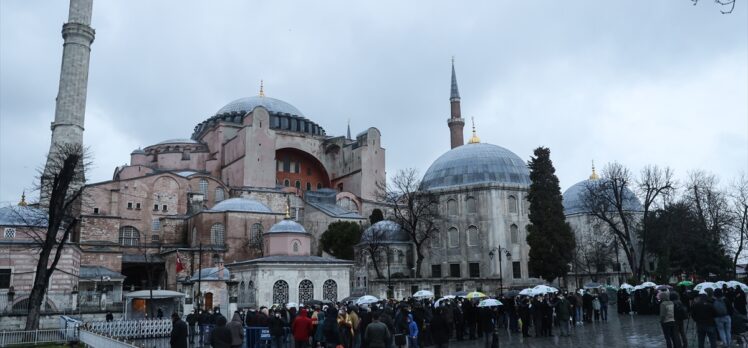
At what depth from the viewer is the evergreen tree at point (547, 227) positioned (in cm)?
3106

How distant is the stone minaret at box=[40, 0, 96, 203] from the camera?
3784cm

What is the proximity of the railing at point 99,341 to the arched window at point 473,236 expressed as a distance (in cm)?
2541

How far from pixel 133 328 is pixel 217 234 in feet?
64.0

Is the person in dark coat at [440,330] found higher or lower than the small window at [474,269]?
lower

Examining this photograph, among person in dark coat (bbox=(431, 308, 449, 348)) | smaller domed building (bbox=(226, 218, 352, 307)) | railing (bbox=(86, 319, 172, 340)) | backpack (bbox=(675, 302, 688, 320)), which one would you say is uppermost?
smaller domed building (bbox=(226, 218, 352, 307))

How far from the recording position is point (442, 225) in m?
38.6

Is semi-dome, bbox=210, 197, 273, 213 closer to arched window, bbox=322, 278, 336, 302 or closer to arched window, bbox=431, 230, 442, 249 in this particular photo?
arched window, bbox=431, 230, 442, 249

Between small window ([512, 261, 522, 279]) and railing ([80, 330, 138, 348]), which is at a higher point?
small window ([512, 261, 522, 279])

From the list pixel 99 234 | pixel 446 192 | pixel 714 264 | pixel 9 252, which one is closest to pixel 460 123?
pixel 446 192

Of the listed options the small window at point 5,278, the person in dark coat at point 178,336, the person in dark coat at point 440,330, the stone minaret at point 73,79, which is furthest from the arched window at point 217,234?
the person in dark coat at point 178,336

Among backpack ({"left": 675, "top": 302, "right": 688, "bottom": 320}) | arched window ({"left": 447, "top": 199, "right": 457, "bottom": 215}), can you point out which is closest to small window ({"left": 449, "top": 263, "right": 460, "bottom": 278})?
arched window ({"left": 447, "top": 199, "right": 457, "bottom": 215})

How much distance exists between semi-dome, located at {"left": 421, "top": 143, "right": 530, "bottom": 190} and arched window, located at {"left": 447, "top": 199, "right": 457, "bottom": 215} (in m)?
1.08

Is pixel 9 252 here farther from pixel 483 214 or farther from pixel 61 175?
pixel 483 214

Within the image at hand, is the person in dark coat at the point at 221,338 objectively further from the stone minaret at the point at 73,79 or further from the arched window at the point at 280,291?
the stone minaret at the point at 73,79
